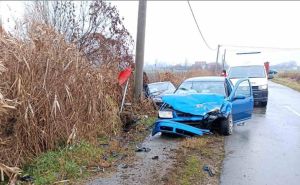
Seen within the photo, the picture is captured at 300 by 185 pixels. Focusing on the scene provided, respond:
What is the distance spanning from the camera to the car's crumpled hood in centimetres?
956

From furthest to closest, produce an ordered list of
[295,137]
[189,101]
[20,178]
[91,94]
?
1. [295,137]
2. [189,101]
3. [91,94]
4. [20,178]

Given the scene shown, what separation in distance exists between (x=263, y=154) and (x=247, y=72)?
12.0 metres

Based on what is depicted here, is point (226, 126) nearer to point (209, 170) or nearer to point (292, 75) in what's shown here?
point (209, 170)

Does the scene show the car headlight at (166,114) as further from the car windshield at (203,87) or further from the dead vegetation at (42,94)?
the dead vegetation at (42,94)

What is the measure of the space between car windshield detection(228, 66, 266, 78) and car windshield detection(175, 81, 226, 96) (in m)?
8.27

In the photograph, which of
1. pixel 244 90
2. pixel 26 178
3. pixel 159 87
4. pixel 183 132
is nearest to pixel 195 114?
pixel 183 132

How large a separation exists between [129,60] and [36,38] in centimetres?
718

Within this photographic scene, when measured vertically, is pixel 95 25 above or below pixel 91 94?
above

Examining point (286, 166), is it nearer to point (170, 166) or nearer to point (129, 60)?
point (170, 166)

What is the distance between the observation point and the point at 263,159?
786cm

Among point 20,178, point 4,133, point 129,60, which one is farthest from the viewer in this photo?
point 129,60

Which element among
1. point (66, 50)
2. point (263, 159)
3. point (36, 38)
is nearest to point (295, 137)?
point (263, 159)

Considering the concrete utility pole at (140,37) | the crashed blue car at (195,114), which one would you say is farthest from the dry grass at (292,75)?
the crashed blue car at (195,114)

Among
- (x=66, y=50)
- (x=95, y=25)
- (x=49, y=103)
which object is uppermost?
(x=95, y=25)
